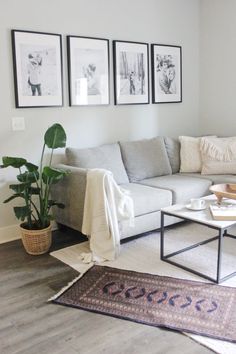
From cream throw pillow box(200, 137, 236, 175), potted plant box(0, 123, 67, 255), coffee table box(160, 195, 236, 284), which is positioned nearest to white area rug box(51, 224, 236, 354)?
coffee table box(160, 195, 236, 284)

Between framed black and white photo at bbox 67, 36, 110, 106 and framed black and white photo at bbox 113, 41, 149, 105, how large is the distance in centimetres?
15

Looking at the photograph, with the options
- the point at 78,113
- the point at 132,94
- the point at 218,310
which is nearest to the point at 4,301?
the point at 218,310

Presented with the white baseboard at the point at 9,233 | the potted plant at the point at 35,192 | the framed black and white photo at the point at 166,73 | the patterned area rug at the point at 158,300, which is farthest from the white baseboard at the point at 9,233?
the framed black and white photo at the point at 166,73

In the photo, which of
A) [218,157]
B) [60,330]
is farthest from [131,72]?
[60,330]

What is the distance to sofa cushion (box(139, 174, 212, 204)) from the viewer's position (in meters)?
3.66

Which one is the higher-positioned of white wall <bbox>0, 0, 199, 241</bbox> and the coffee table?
white wall <bbox>0, 0, 199, 241</bbox>

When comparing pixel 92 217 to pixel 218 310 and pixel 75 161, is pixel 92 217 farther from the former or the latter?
pixel 218 310

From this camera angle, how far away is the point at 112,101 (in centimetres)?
415

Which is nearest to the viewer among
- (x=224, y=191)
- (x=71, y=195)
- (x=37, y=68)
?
(x=224, y=191)

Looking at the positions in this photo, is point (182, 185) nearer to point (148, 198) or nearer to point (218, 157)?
point (148, 198)

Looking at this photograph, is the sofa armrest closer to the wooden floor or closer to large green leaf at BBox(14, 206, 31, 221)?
large green leaf at BBox(14, 206, 31, 221)

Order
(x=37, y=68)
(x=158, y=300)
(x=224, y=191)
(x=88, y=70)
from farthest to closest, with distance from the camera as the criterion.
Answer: (x=88, y=70) → (x=37, y=68) → (x=224, y=191) → (x=158, y=300)

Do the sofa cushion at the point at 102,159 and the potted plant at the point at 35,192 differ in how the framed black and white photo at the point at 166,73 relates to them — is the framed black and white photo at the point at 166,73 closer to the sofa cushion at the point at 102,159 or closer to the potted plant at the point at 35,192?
the sofa cushion at the point at 102,159

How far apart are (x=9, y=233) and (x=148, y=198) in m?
1.37
